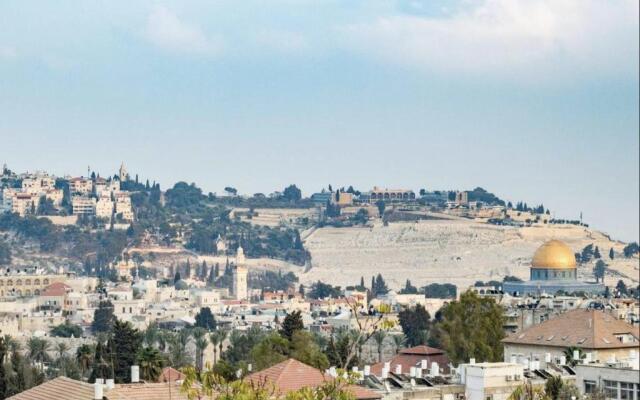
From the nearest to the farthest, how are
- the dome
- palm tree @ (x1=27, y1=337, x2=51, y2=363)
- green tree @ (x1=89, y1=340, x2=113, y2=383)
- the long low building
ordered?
green tree @ (x1=89, y1=340, x2=113, y2=383)
the long low building
palm tree @ (x1=27, y1=337, x2=51, y2=363)
the dome

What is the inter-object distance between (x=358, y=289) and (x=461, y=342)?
89991mm

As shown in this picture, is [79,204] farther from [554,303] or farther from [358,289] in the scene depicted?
[554,303]

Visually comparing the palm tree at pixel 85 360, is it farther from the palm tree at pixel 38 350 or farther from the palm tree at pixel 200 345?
the palm tree at pixel 200 345

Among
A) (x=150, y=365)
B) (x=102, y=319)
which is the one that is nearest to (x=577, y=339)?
(x=150, y=365)

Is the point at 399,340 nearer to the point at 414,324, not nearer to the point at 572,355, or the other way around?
the point at 414,324

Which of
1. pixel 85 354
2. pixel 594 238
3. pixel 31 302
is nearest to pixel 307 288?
pixel 594 238

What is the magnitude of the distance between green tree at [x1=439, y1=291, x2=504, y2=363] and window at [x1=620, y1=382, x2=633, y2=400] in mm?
16703

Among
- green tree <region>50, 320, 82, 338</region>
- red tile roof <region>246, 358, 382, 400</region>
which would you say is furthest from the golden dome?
red tile roof <region>246, 358, 382, 400</region>

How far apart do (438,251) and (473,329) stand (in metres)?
131

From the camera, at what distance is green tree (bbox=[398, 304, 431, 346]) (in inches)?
3236

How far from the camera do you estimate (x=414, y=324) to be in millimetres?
86625

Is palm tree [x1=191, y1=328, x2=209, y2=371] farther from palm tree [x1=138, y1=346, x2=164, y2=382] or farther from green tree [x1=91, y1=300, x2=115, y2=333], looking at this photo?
palm tree [x1=138, y1=346, x2=164, y2=382]

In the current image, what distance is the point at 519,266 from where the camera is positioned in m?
172

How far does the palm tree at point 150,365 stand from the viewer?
41312 mm
